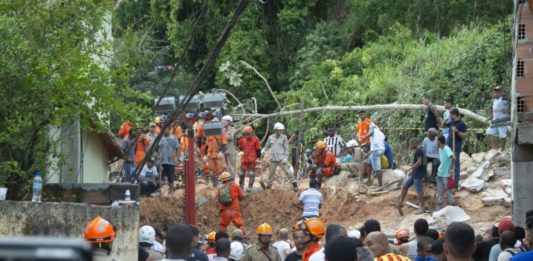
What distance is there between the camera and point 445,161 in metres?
20.3

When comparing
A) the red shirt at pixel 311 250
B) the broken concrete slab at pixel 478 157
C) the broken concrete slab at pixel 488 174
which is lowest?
the red shirt at pixel 311 250

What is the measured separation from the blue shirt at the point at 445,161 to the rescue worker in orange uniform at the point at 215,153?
21.1 ft

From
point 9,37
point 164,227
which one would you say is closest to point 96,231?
point 9,37

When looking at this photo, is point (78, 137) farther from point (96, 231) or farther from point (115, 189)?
point (96, 231)

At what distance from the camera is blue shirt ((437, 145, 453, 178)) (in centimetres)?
2023

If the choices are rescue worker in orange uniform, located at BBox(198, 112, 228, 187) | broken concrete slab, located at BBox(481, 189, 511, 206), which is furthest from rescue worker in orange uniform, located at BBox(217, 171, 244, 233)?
broken concrete slab, located at BBox(481, 189, 511, 206)

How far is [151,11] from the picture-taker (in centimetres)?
3875

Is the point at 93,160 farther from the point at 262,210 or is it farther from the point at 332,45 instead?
the point at 332,45

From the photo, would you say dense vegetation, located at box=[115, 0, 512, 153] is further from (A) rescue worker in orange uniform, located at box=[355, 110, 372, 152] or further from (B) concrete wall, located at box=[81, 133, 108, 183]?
(B) concrete wall, located at box=[81, 133, 108, 183]

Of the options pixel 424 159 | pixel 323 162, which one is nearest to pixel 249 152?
pixel 323 162

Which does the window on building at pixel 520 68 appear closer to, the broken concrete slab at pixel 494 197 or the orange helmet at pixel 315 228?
Answer: the orange helmet at pixel 315 228

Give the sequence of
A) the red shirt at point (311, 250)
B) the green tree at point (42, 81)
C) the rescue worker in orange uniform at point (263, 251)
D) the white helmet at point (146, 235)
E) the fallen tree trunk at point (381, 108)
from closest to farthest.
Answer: the red shirt at point (311, 250)
the white helmet at point (146, 235)
the rescue worker in orange uniform at point (263, 251)
the green tree at point (42, 81)
the fallen tree trunk at point (381, 108)

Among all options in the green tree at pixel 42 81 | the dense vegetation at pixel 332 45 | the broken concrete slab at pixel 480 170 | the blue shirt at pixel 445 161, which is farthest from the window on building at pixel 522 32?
the dense vegetation at pixel 332 45

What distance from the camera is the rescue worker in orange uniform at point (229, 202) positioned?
20.9m
